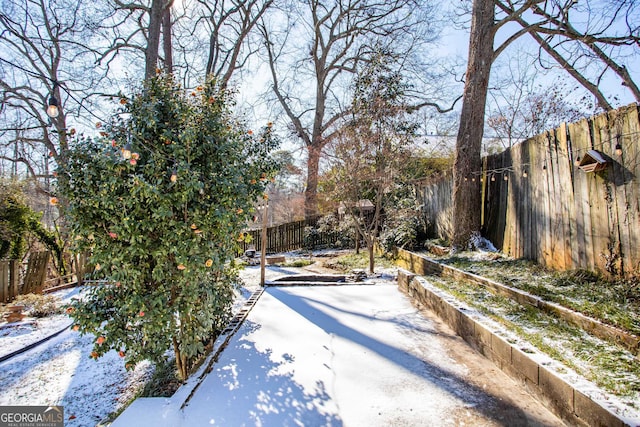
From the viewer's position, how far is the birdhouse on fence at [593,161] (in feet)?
10.5

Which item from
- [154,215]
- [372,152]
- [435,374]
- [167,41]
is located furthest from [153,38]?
[435,374]

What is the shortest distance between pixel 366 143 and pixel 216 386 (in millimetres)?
5488

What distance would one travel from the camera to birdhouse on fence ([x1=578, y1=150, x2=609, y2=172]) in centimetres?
321

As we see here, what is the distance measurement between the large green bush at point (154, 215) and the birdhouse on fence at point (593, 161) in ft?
11.0

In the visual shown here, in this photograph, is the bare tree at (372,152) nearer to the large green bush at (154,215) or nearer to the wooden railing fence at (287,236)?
the large green bush at (154,215)

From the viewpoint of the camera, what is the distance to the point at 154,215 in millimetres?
1988

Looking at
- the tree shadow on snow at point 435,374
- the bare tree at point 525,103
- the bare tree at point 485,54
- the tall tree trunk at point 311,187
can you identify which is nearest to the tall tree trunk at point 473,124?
the bare tree at point 485,54

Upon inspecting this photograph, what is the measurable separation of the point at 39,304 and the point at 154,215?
13.7 ft

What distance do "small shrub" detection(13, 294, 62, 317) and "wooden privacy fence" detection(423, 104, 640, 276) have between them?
6.32m

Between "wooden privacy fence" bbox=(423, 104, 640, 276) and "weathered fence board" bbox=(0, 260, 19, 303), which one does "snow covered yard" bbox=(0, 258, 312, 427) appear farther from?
"wooden privacy fence" bbox=(423, 104, 640, 276)

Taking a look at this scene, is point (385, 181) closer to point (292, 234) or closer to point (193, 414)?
point (193, 414)

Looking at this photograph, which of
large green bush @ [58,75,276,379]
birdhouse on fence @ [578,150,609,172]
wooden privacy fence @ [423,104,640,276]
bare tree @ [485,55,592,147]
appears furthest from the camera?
bare tree @ [485,55,592,147]

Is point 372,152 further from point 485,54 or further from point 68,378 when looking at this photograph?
point 68,378

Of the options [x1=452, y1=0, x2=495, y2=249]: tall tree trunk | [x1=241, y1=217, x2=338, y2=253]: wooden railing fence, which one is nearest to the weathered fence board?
[x1=452, y1=0, x2=495, y2=249]: tall tree trunk
